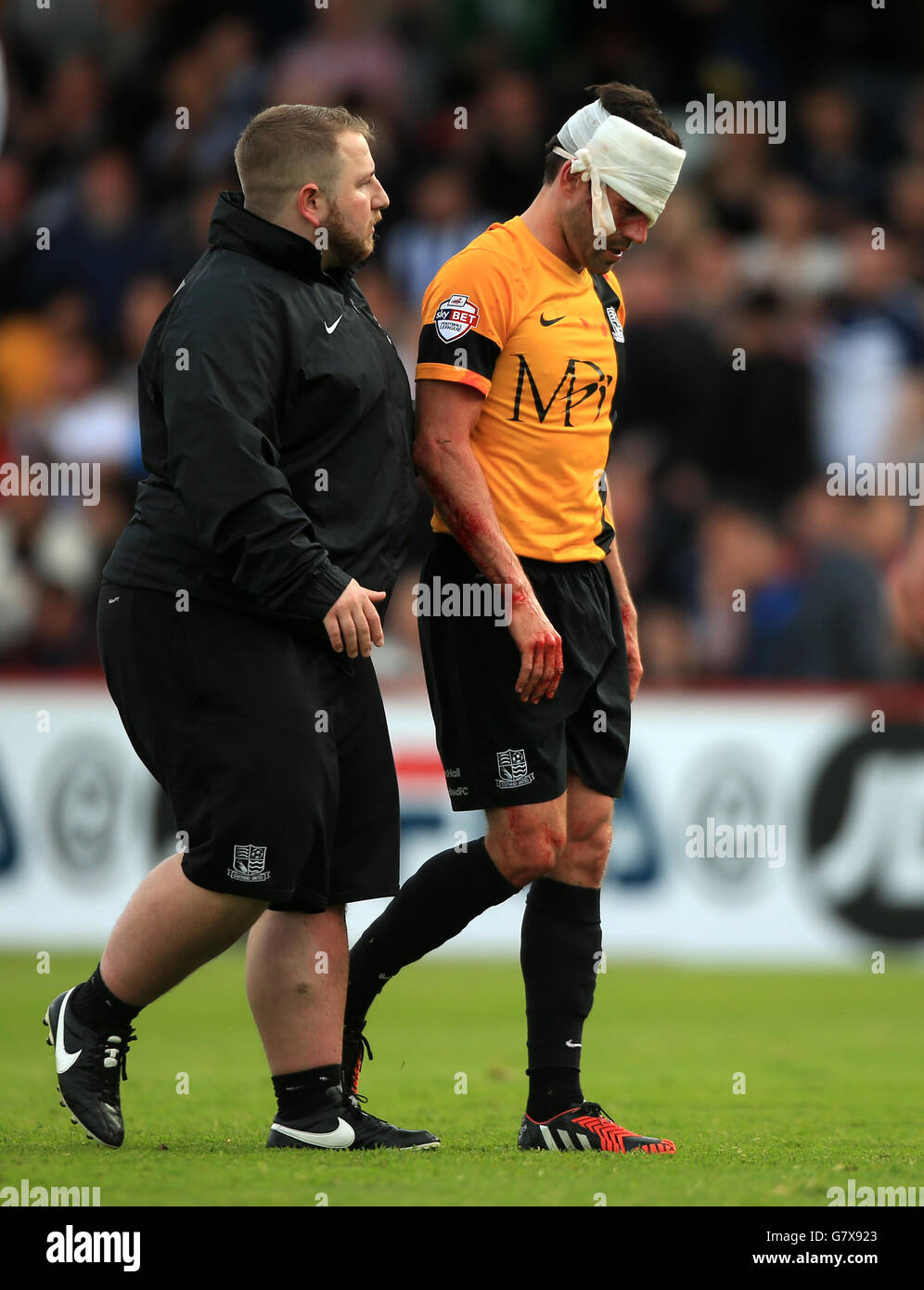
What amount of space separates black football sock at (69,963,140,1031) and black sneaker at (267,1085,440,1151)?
456 millimetres

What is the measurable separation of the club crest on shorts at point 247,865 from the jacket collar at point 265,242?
4.53 feet

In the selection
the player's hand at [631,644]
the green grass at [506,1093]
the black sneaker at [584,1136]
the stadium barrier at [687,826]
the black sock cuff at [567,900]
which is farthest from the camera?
the stadium barrier at [687,826]

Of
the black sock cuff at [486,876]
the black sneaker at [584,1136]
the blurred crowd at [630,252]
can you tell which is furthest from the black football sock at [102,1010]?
the blurred crowd at [630,252]

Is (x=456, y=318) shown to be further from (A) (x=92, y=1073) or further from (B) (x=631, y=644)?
(A) (x=92, y=1073)

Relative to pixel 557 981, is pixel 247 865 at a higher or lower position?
higher

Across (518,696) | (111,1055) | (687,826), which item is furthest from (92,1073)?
(687,826)

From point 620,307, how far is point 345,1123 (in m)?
2.29

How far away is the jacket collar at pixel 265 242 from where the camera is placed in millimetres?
4691

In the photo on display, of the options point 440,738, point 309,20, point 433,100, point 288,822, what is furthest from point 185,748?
point 309,20

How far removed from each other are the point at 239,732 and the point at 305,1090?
0.90 metres

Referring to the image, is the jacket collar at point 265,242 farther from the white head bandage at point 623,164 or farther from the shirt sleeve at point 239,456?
the white head bandage at point 623,164

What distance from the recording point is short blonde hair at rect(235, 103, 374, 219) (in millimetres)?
4746

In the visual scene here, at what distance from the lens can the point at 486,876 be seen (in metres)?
5.08
